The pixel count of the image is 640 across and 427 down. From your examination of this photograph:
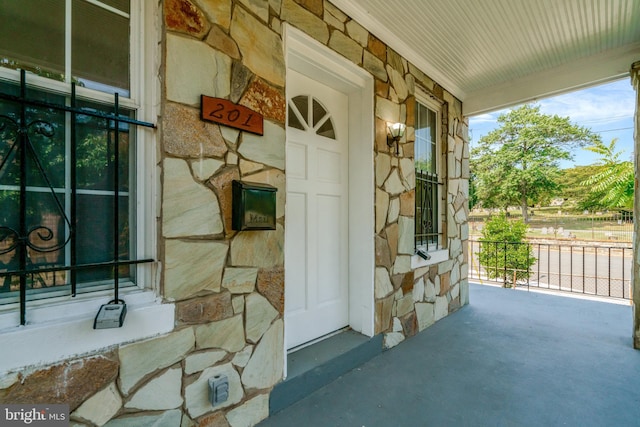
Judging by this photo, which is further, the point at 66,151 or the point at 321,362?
the point at 321,362

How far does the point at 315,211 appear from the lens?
2250 millimetres

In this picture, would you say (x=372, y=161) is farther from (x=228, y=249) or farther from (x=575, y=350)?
(x=575, y=350)

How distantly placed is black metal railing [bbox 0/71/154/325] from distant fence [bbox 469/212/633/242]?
15680mm

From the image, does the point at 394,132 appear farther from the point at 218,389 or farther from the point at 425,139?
the point at 218,389

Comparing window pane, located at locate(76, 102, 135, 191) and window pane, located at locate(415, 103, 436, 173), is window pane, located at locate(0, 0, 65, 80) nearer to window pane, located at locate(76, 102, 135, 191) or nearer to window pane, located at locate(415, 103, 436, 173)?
window pane, located at locate(76, 102, 135, 191)

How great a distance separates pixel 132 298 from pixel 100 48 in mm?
1088

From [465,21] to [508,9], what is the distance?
0.97ft

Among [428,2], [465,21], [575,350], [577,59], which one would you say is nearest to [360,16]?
[428,2]

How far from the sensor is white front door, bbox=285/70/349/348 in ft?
6.88

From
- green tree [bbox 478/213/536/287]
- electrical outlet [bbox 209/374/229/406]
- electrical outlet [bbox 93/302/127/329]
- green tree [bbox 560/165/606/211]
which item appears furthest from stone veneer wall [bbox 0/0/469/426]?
green tree [bbox 560/165/606/211]

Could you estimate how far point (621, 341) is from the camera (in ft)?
8.85

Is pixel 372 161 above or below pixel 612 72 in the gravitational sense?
below

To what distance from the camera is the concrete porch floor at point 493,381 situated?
1.68 meters

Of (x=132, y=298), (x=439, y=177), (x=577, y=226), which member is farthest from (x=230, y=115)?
(x=577, y=226)
